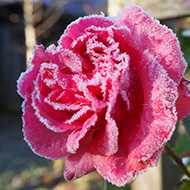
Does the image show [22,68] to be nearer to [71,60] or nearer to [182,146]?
[182,146]

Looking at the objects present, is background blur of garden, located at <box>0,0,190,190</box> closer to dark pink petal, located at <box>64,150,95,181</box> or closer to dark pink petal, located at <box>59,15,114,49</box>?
dark pink petal, located at <box>64,150,95,181</box>

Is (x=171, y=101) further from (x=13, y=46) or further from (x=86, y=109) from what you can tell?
(x=13, y=46)

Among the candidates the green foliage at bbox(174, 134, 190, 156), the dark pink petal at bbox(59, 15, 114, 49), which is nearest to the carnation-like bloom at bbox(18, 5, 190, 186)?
the dark pink petal at bbox(59, 15, 114, 49)

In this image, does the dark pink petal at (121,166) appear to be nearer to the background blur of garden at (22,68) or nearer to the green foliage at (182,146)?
the background blur of garden at (22,68)

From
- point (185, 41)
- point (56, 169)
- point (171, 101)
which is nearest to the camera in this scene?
point (171, 101)

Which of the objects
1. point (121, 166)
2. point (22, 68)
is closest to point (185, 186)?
point (121, 166)

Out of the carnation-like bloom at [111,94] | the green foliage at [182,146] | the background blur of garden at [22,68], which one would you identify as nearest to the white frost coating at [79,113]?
the carnation-like bloom at [111,94]

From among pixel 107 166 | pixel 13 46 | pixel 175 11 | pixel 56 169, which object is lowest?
pixel 56 169

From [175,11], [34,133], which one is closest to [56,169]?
[175,11]
